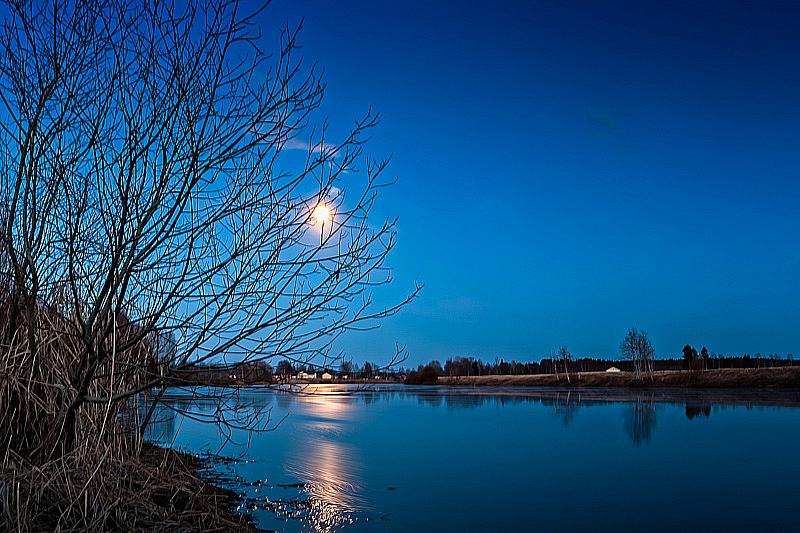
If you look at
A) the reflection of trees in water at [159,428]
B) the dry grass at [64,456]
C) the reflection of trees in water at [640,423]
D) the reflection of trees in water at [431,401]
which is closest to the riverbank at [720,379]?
the reflection of trees in water at [431,401]

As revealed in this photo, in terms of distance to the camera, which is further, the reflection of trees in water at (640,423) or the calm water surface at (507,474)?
the reflection of trees in water at (640,423)

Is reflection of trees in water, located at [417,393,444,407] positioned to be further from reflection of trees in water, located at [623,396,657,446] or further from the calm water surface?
the calm water surface

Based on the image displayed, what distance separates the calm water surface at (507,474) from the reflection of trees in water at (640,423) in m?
0.09

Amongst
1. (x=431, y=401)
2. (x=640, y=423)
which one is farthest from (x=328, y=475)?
(x=431, y=401)

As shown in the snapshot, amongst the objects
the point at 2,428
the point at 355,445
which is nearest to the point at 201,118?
the point at 2,428

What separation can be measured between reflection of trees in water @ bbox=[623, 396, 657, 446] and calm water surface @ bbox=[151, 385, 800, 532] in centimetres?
9

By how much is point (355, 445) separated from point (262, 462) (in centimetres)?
326

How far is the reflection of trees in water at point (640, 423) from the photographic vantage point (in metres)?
15.3

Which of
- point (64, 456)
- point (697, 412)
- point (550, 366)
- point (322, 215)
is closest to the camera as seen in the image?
point (322, 215)

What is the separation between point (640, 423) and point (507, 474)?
9997mm

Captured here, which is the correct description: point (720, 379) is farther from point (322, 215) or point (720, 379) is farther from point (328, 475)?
point (322, 215)

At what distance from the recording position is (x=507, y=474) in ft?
33.9

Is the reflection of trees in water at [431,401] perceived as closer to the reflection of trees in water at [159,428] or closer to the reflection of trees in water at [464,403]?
the reflection of trees in water at [464,403]

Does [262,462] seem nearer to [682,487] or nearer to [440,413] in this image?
[682,487]
